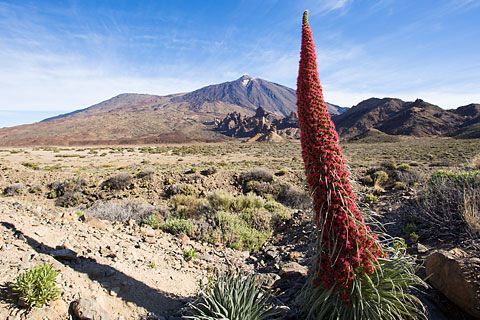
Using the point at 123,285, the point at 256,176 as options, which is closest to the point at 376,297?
the point at 123,285

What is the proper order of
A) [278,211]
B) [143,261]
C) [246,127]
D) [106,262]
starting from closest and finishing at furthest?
[106,262], [143,261], [278,211], [246,127]

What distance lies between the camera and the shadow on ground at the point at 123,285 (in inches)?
155

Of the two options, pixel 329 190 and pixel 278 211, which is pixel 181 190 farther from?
pixel 329 190

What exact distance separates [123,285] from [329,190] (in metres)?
3.05

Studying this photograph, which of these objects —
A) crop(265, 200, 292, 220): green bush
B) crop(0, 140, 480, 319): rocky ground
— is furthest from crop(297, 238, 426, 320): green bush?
crop(265, 200, 292, 220): green bush

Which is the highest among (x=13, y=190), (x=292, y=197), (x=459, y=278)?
(x=459, y=278)

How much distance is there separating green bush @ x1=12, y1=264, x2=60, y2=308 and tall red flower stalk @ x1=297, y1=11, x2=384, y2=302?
2647mm

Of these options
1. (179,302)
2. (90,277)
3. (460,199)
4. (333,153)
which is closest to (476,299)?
(333,153)

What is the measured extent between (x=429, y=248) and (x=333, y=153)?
3.19 m

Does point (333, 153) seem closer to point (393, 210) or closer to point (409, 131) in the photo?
point (393, 210)

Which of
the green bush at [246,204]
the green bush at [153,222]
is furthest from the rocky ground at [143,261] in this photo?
the green bush at [246,204]

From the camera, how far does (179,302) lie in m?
4.13

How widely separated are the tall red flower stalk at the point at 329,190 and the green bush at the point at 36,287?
2647mm

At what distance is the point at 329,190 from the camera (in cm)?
252
